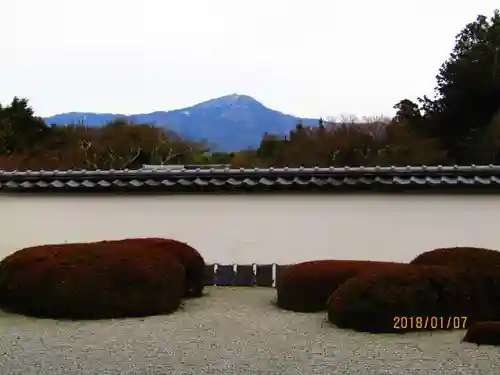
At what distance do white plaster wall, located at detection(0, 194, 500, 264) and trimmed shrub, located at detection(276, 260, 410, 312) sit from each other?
6.43ft

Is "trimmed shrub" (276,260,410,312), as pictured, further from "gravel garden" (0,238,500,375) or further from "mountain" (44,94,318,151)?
"mountain" (44,94,318,151)

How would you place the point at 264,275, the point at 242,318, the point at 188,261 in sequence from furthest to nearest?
the point at 264,275
the point at 188,261
the point at 242,318

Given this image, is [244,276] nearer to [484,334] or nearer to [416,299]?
[416,299]

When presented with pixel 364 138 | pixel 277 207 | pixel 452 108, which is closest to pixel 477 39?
pixel 452 108

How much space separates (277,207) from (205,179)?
1.28m

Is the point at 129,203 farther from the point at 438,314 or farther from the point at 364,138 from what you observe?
the point at 364,138

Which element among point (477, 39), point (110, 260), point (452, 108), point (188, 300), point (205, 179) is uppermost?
point (477, 39)

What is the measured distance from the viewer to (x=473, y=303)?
6.84m

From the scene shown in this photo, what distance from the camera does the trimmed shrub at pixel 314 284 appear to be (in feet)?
26.3

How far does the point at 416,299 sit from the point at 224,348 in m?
2.17

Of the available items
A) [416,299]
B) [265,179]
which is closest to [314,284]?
[416,299]
